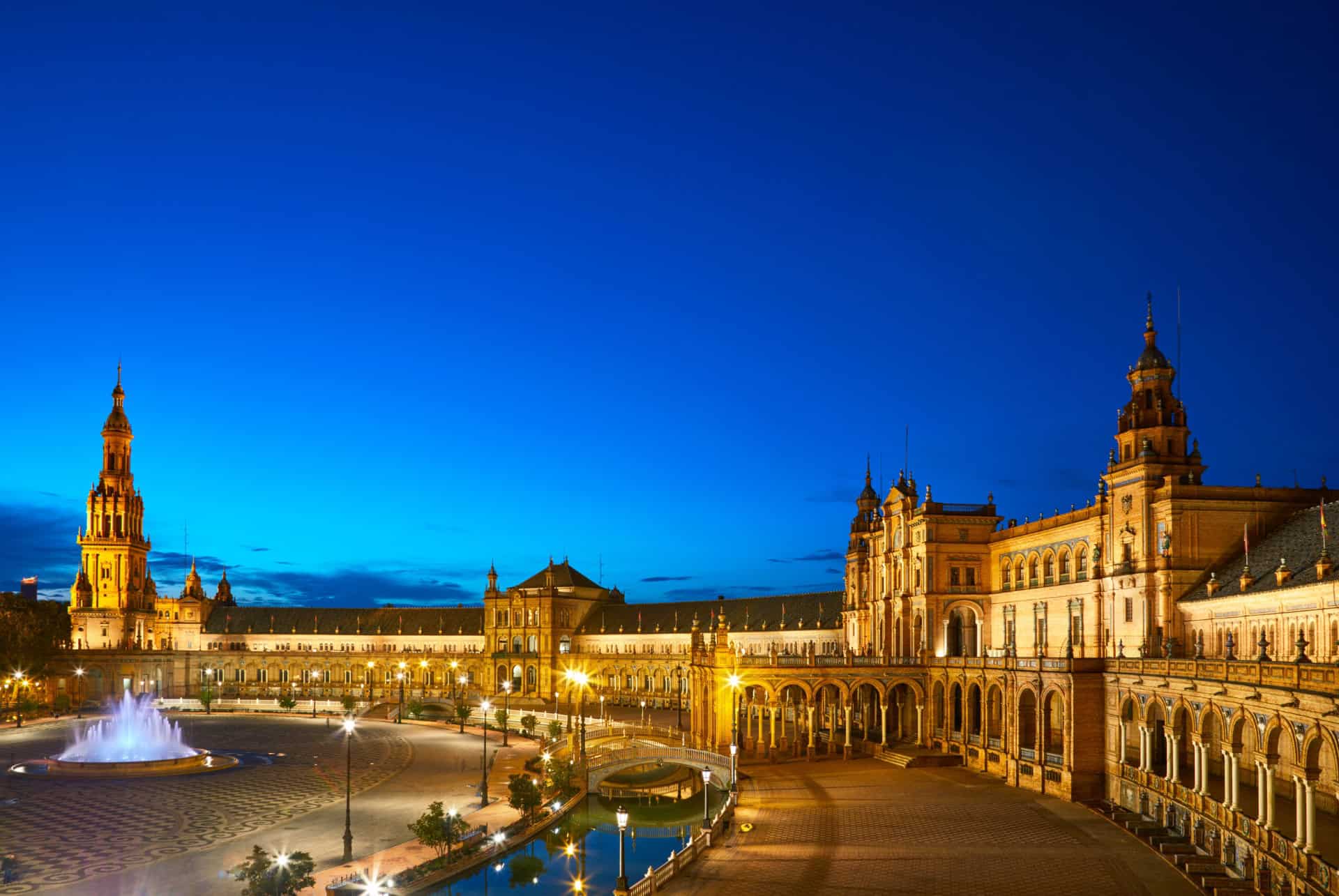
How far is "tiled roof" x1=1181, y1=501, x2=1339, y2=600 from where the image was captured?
188 feet

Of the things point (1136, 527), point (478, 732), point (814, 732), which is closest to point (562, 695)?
point (478, 732)

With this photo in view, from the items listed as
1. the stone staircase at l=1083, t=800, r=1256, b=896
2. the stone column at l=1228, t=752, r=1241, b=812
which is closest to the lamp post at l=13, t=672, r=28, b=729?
the stone staircase at l=1083, t=800, r=1256, b=896

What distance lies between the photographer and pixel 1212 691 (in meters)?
50.9

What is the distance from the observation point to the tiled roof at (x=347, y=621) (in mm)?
163375

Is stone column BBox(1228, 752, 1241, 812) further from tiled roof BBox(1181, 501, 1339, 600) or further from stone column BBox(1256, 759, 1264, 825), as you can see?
tiled roof BBox(1181, 501, 1339, 600)

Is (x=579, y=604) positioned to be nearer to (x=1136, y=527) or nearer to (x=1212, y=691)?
(x=1136, y=527)

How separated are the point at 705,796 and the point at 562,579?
93843mm

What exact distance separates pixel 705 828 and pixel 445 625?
113 meters

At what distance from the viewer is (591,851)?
2544 inches

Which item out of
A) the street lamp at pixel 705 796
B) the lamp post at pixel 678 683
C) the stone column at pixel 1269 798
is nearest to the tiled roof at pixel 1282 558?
the stone column at pixel 1269 798

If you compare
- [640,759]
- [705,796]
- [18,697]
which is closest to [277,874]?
[705,796]

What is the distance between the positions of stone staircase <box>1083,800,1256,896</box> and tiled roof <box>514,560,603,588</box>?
100 meters

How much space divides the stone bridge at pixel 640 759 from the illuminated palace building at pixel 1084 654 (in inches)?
217

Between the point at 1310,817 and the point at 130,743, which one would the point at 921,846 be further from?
the point at 130,743
